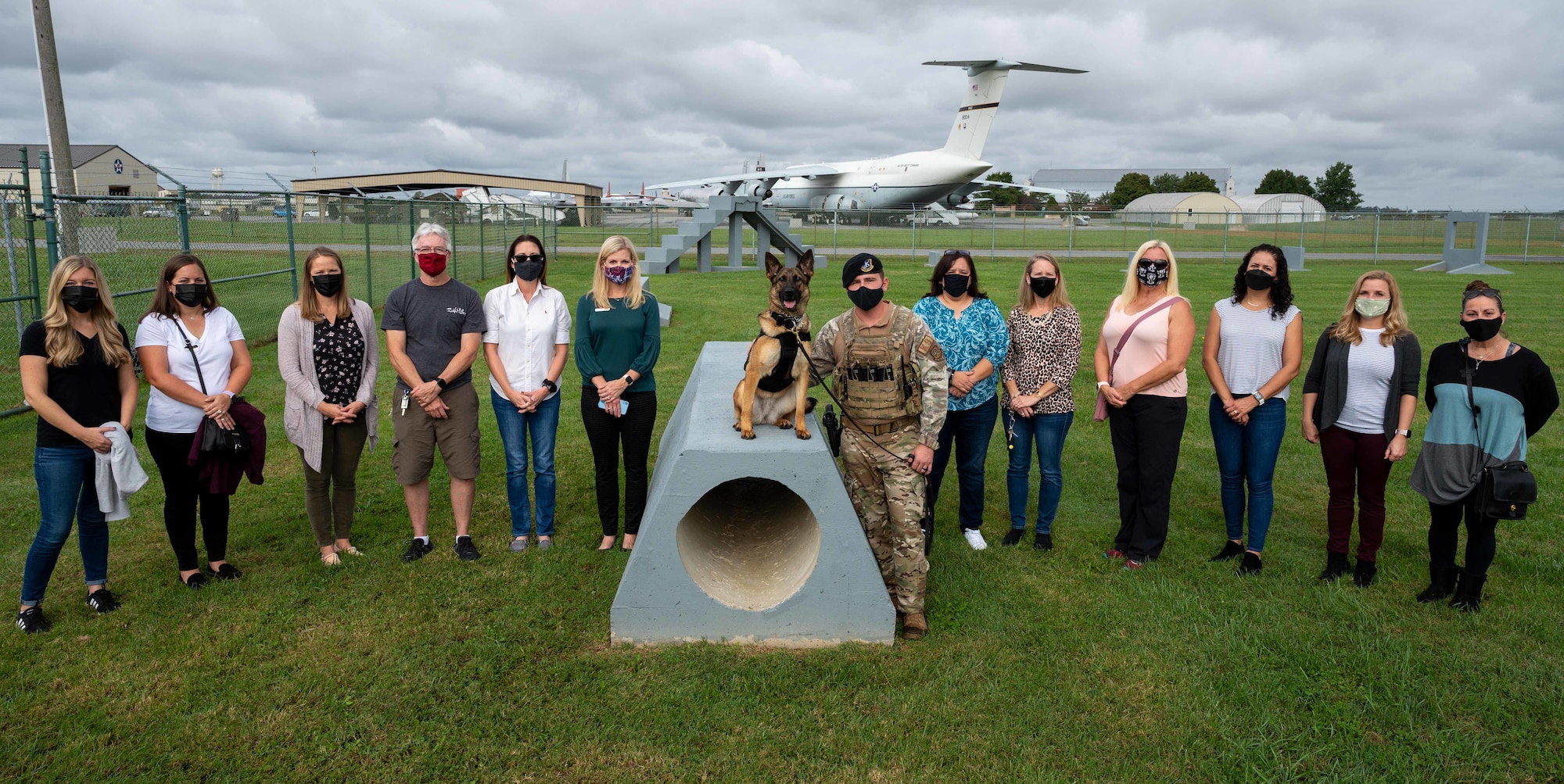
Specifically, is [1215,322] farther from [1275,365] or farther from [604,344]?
[604,344]

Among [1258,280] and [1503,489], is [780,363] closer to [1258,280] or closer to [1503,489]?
[1258,280]

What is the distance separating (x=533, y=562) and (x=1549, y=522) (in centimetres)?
643

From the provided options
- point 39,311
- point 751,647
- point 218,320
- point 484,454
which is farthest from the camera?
point 39,311

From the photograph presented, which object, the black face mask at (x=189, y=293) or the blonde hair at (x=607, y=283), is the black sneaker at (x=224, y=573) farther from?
the blonde hair at (x=607, y=283)

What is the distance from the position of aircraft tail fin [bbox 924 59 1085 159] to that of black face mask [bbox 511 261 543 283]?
4098cm

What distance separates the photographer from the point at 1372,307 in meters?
4.43

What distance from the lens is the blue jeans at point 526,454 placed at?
492cm

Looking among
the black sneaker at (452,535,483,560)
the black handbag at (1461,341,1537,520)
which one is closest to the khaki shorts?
the black sneaker at (452,535,483,560)

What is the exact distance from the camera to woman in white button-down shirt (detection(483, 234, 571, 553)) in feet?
15.8

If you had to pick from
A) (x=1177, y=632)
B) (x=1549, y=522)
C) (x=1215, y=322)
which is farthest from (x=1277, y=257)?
(x=1549, y=522)

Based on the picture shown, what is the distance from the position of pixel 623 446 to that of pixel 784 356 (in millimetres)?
1492

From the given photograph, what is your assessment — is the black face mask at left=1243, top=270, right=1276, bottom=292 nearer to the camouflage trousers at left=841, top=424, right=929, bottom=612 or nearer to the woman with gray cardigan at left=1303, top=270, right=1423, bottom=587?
the woman with gray cardigan at left=1303, top=270, right=1423, bottom=587

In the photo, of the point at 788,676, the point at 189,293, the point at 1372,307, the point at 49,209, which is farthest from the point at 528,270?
the point at 49,209

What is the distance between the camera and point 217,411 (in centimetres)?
429
